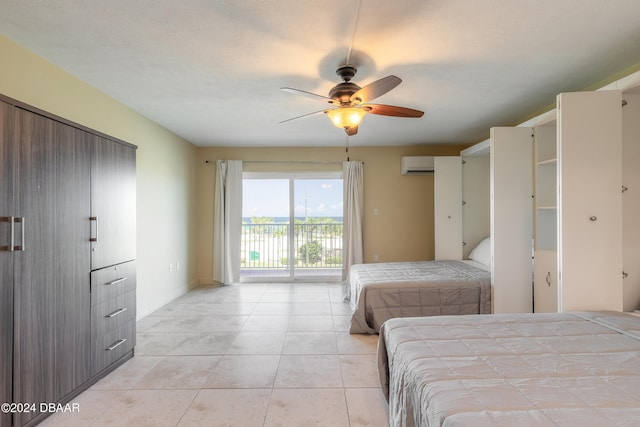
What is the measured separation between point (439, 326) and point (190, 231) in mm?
4350

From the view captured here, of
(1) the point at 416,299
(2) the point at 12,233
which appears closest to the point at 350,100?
(1) the point at 416,299

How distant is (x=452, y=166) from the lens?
4.72 meters

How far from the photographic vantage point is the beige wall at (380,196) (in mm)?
5363

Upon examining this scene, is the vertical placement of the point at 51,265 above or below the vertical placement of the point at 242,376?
above

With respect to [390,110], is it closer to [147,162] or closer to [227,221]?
[147,162]

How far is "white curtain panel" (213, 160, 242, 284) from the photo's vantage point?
5195mm

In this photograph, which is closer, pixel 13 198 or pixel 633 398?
pixel 633 398

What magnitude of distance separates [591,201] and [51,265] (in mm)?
3659

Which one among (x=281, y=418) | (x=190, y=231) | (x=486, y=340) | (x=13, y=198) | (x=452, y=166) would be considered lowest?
(x=281, y=418)

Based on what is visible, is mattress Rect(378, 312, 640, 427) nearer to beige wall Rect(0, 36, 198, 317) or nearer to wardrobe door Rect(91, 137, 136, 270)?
wardrobe door Rect(91, 137, 136, 270)

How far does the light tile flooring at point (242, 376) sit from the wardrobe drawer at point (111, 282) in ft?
2.05

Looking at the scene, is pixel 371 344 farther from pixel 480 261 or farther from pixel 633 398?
pixel 480 261

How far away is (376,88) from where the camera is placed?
2.12 meters

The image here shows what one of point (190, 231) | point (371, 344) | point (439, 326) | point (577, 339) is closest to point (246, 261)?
point (190, 231)
